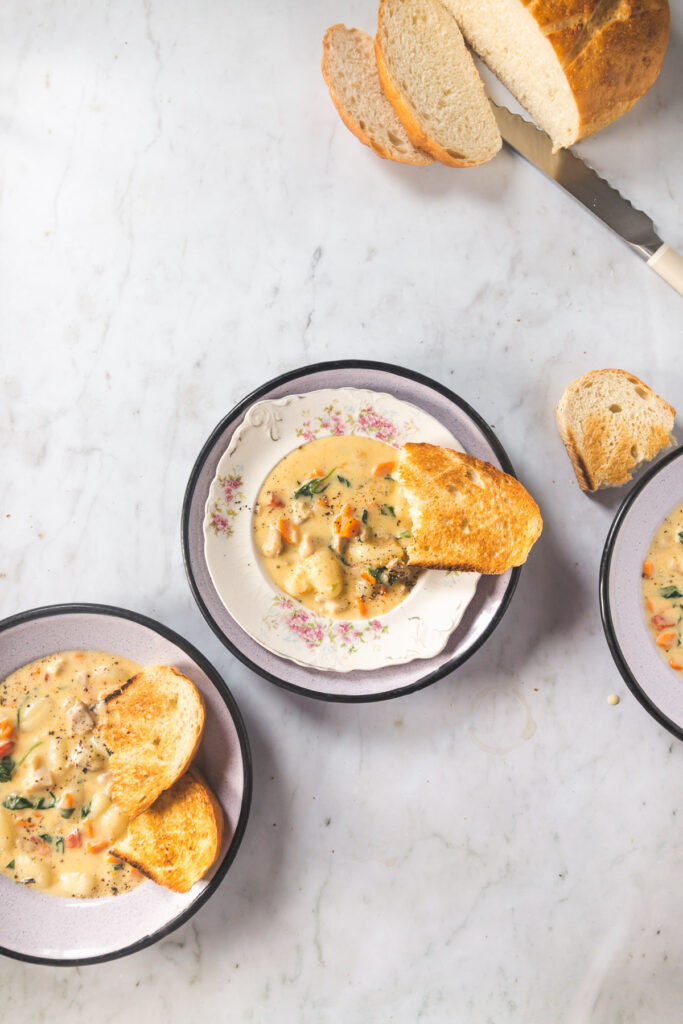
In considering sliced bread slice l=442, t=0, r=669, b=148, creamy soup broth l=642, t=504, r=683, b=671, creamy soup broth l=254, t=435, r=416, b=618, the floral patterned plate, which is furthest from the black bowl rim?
sliced bread slice l=442, t=0, r=669, b=148

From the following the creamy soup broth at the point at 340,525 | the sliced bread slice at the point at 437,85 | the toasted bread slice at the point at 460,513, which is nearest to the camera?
the toasted bread slice at the point at 460,513

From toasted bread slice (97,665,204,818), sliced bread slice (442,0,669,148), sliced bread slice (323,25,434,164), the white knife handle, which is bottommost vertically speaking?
toasted bread slice (97,665,204,818)

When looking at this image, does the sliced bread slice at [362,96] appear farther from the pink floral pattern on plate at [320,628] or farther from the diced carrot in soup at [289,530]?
the pink floral pattern on plate at [320,628]

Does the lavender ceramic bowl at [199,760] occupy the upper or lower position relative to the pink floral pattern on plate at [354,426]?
lower

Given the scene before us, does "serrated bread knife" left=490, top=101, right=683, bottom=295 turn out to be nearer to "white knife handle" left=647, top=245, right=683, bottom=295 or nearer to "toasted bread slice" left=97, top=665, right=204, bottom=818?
"white knife handle" left=647, top=245, right=683, bottom=295

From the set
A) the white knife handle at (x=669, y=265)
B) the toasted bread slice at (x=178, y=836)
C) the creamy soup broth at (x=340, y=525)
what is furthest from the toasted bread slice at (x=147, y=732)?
the white knife handle at (x=669, y=265)

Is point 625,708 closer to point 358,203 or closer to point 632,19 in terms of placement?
point 358,203
